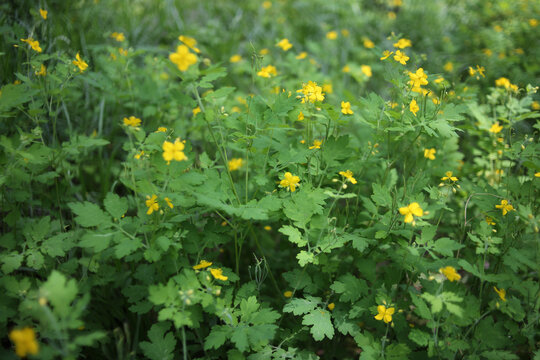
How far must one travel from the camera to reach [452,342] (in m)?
1.40

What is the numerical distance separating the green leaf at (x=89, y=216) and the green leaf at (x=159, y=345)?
1.53ft

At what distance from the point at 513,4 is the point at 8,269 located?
5234 mm

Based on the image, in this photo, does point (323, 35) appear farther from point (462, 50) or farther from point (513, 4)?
point (513, 4)

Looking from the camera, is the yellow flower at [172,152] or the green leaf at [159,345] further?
the green leaf at [159,345]

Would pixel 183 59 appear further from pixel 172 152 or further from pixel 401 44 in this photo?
pixel 401 44

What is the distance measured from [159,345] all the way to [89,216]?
56 cm

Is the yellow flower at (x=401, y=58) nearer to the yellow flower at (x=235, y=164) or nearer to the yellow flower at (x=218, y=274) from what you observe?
the yellow flower at (x=235, y=164)

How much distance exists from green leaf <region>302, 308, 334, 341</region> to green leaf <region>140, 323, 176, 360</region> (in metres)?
0.52

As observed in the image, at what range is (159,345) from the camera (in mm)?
1442

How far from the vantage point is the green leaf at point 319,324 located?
1458mm

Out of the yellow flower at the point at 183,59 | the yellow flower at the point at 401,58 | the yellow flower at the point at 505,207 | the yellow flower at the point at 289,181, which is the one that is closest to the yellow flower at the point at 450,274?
the yellow flower at the point at 505,207

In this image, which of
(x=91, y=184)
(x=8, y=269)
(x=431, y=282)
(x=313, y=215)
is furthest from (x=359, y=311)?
(x=91, y=184)

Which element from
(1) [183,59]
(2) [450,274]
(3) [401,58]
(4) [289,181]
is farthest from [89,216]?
(3) [401,58]

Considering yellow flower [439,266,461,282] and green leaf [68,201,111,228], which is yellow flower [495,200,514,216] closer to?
yellow flower [439,266,461,282]
